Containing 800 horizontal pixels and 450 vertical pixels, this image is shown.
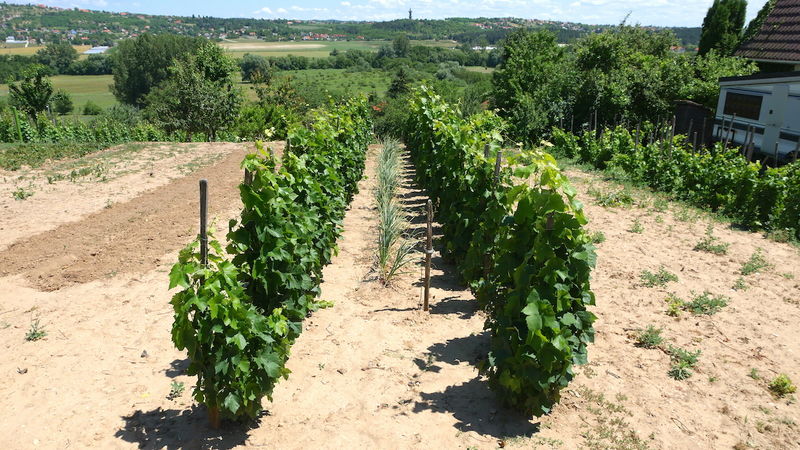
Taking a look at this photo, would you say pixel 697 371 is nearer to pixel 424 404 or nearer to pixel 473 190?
pixel 424 404

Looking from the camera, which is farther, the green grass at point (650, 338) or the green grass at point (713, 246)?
the green grass at point (713, 246)

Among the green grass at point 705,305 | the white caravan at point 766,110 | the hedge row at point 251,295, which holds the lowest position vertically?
the green grass at point 705,305

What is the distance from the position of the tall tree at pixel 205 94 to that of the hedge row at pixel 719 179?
17094 mm

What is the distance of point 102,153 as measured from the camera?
623 inches

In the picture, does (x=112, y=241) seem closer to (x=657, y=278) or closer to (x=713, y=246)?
(x=657, y=278)

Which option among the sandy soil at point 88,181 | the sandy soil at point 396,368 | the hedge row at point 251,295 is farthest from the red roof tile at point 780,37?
the sandy soil at point 88,181

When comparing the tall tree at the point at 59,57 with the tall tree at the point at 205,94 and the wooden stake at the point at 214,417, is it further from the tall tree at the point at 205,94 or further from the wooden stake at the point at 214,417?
the wooden stake at the point at 214,417

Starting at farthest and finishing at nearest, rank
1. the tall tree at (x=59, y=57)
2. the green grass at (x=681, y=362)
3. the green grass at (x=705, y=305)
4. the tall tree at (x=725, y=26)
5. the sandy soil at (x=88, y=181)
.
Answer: the tall tree at (x=59, y=57) < the tall tree at (x=725, y=26) < the sandy soil at (x=88, y=181) < the green grass at (x=705, y=305) < the green grass at (x=681, y=362)

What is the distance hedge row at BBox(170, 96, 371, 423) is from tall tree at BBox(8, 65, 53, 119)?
20.0 metres

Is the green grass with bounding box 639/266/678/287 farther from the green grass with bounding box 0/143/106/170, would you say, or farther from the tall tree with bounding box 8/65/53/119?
the tall tree with bounding box 8/65/53/119

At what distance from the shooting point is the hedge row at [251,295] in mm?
3691

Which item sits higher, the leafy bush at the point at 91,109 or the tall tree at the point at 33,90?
the tall tree at the point at 33,90

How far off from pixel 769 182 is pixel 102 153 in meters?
16.1

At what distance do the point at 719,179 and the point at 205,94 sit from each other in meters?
20.5
